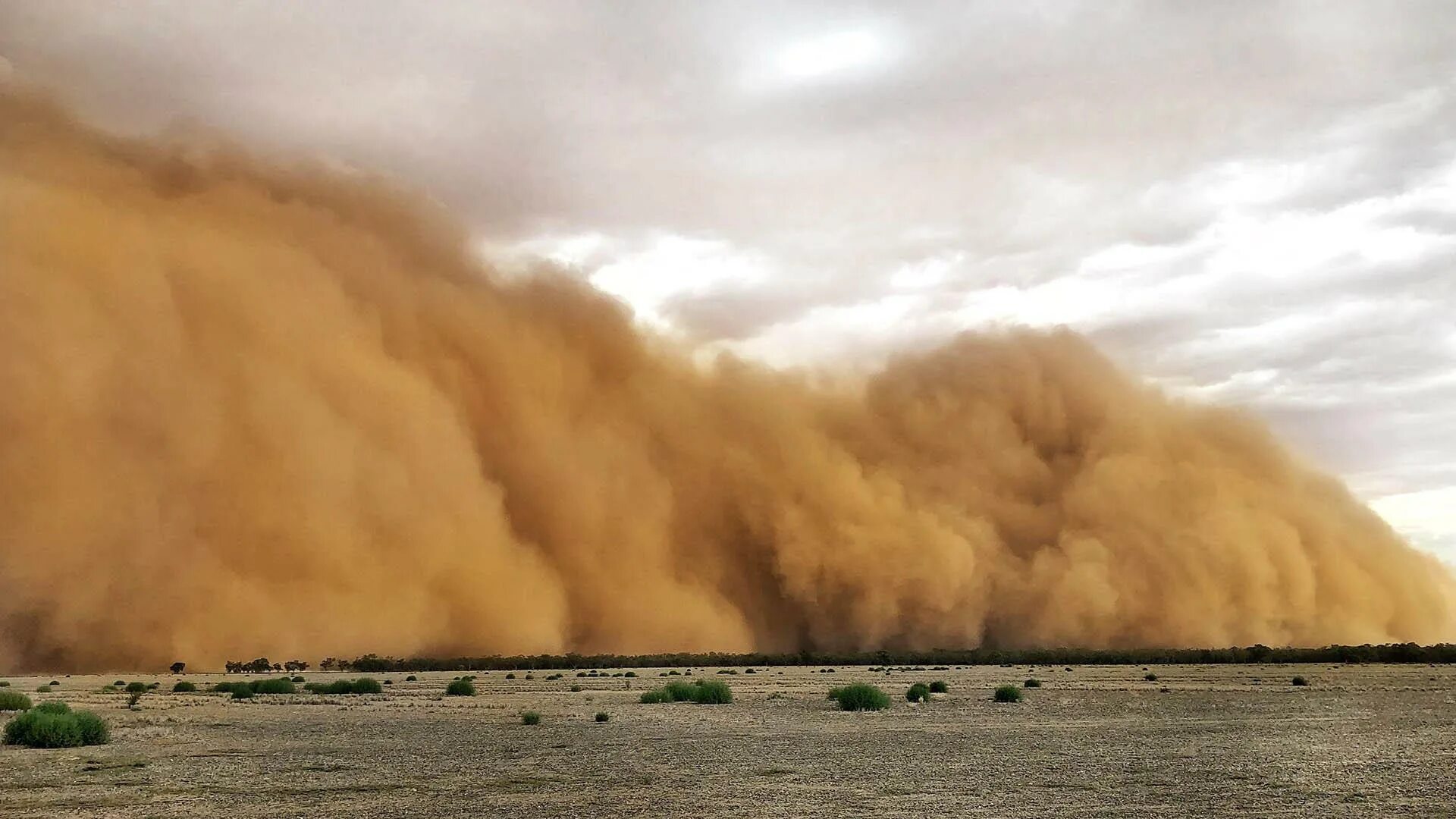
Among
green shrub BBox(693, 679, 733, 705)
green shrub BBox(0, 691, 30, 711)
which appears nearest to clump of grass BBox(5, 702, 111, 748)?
green shrub BBox(0, 691, 30, 711)

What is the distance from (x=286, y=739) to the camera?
21.4 meters

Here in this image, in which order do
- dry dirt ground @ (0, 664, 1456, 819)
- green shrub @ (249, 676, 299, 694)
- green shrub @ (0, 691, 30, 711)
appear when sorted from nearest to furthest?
1. dry dirt ground @ (0, 664, 1456, 819)
2. green shrub @ (0, 691, 30, 711)
3. green shrub @ (249, 676, 299, 694)

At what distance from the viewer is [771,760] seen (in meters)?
16.4

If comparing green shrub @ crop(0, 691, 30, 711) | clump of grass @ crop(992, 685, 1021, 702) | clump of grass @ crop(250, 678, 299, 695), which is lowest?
clump of grass @ crop(992, 685, 1021, 702)

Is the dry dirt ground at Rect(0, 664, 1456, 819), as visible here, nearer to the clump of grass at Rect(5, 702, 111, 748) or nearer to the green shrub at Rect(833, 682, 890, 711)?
the clump of grass at Rect(5, 702, 111, 748)

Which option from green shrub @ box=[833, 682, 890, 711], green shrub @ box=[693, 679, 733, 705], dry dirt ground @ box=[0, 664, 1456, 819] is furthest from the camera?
green shrub @ box=[693, 679, 733, 705]

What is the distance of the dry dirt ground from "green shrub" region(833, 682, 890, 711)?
3.26 ft

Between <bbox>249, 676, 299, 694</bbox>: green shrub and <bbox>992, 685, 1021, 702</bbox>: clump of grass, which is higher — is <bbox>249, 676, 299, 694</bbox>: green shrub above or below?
above

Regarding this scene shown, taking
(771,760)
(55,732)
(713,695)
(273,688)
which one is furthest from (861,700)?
(273,688)

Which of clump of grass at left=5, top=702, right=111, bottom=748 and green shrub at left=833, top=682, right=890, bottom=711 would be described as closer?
clump of grass at left=5, top=702, right=111, bottom=748

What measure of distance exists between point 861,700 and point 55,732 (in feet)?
54.8

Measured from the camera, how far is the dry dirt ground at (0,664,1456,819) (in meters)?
11.9

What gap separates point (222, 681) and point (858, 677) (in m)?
27.3

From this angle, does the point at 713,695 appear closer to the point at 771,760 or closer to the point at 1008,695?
the point at 1008,695
